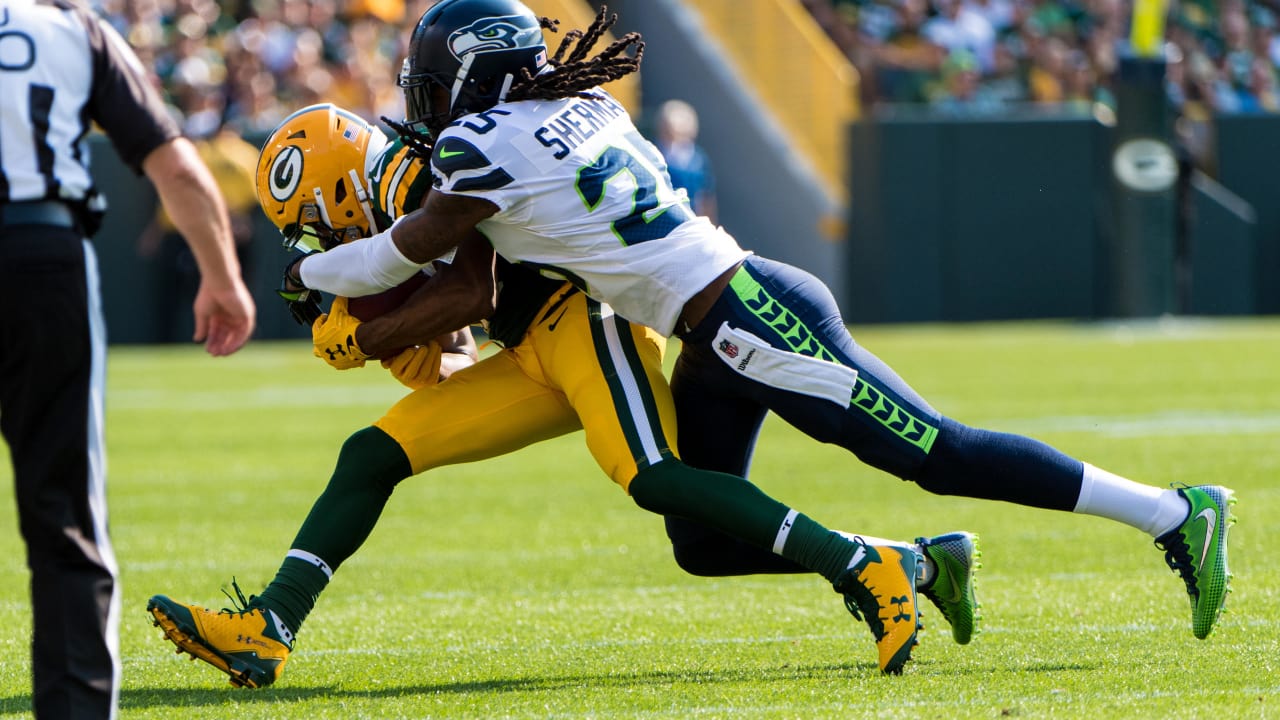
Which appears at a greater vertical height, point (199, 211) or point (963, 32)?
point (199, 211)

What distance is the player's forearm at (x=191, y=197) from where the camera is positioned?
2.93m

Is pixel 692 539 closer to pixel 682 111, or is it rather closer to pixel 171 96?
pixel 682 111

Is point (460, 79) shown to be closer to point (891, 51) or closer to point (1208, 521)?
point (1208, 521)

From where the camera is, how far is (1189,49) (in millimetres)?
18594

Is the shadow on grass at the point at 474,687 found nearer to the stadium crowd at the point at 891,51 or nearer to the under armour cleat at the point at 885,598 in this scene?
the under armour cleat at the point at 885,598

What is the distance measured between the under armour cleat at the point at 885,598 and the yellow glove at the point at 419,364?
1098mm

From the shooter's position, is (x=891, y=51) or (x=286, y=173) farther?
(x=891, y=51)

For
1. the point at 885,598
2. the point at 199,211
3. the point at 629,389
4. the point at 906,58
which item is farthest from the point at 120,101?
the point at 906,58

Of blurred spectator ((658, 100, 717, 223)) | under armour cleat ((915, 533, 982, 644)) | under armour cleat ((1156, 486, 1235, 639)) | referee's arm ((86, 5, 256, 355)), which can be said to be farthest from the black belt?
blurred spectator ((658, 100, 717, 223))

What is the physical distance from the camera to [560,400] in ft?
13.7

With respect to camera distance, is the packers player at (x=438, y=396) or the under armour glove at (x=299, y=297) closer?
the packers player at (x=438, y=396)

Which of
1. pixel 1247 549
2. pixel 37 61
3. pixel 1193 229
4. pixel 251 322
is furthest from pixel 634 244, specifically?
pixel 1193 229

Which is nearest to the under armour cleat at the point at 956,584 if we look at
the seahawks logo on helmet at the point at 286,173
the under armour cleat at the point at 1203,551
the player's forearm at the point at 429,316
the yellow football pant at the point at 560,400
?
the under armour cleat at the point at 1203,551

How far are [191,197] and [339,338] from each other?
3.74 ft
